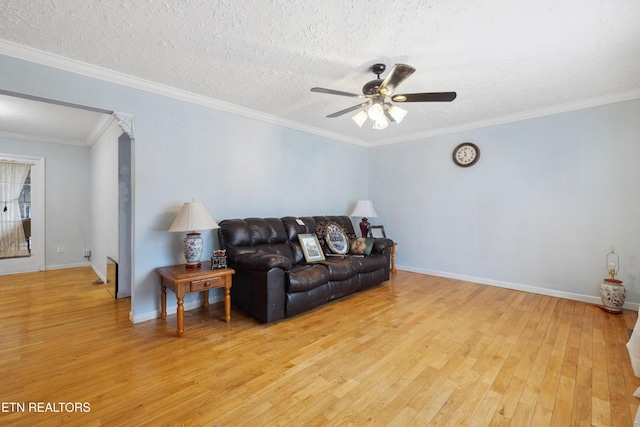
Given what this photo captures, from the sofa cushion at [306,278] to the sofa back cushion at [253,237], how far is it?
596 millimetres

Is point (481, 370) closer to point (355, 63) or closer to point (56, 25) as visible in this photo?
point (355, 63)

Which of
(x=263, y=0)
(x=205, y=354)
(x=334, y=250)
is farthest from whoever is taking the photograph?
(x=334, y=250)

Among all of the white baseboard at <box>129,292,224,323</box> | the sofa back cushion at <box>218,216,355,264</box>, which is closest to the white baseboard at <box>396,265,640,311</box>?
the sofa back cushion at <box>218,216,355,264</box>

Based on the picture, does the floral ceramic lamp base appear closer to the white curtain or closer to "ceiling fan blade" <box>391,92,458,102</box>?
"ceiling fan blade" <box>391,92,458,102</box>

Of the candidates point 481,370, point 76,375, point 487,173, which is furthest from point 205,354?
point 487,173

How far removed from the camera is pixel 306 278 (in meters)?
2.85

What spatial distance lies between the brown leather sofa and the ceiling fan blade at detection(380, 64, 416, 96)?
1838 millimetres

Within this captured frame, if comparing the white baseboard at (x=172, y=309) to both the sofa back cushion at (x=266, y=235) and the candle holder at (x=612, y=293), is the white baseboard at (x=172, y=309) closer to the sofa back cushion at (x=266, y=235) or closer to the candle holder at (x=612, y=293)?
→ the sofa back cushion at (x=266, y=235)

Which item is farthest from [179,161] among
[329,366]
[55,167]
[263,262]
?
[55,167]

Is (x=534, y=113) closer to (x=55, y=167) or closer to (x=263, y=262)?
(x=263, y=262)

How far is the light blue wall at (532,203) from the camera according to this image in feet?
10.4

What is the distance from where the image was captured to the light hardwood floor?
1559 mm

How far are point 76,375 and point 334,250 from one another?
2.84 metres

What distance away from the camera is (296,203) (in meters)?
4.31
